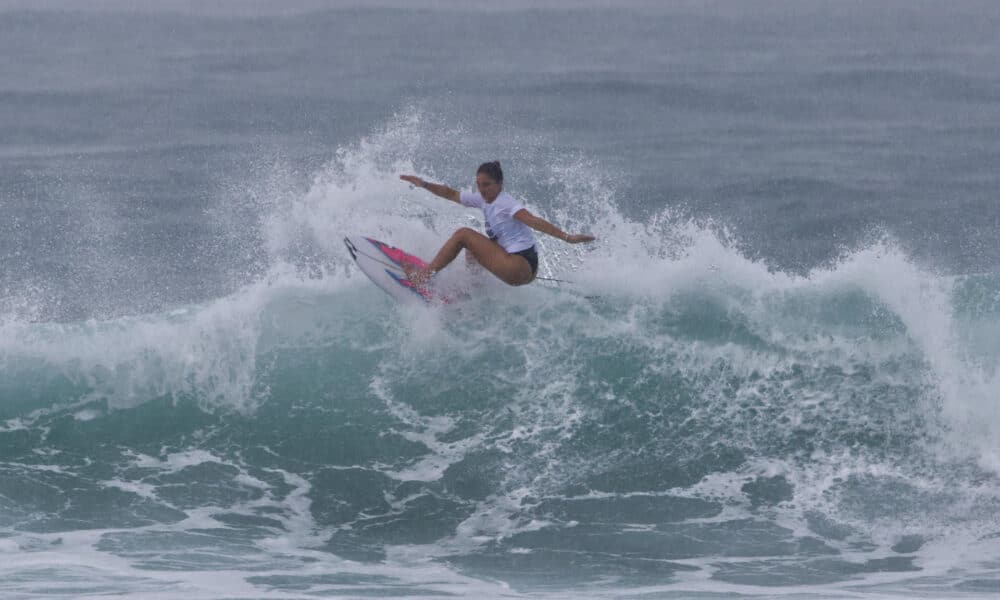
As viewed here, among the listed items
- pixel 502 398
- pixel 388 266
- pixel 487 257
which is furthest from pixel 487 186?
pixel 502 398

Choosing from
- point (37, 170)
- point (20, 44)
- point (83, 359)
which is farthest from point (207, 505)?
point (20, 44)

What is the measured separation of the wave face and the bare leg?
819 millimetres

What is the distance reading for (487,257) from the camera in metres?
12.0

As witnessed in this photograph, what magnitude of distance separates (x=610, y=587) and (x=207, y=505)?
3.94m

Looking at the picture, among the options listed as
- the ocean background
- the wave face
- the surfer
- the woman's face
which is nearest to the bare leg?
the surfer

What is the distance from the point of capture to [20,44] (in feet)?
127

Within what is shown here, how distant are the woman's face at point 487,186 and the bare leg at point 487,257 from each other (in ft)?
1.53

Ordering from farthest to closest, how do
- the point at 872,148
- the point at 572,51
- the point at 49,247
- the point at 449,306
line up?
the point at 572,51
the point at 872,148
the point at 49,247
the point at 449,306

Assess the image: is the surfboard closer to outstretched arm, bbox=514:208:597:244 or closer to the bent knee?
the bent knee

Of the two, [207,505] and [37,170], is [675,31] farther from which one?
[207,505]

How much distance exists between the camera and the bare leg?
1191 cm

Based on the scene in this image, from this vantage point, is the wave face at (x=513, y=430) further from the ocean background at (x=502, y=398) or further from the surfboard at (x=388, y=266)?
the surfboard at (x=388, y=266)

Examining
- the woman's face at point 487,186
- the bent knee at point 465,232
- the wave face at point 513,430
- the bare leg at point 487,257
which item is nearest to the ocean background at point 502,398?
the wave face at point 513,430

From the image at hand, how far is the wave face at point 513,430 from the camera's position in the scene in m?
10.9
